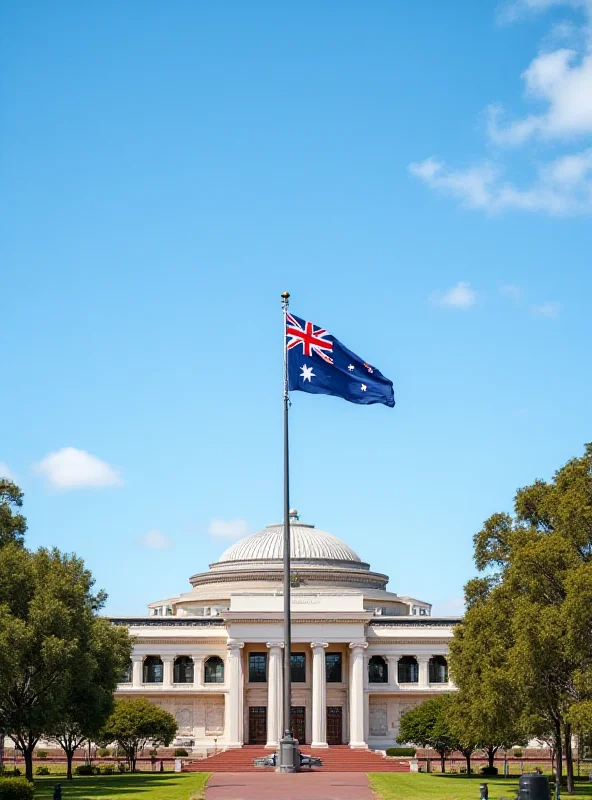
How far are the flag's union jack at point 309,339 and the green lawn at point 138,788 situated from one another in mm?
17898

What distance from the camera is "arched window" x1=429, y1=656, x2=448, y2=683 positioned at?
94.1m

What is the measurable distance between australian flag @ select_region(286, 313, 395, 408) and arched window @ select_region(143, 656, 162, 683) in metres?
54.4

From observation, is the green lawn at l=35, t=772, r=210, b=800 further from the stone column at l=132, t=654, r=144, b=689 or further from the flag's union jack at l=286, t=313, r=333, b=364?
the stone column at l=132, t=654, r=144, b=689

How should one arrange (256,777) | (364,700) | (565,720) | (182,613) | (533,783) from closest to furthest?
(533,783) → (565,720) → (256,777) → (364,700) → (182,613)

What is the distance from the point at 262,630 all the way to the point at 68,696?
3444 cm

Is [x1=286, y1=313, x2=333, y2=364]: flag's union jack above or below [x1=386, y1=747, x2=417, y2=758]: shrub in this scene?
above

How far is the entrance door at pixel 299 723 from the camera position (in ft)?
293

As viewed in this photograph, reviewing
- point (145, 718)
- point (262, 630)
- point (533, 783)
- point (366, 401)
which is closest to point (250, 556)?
point (262, 630)

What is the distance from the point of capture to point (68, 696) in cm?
5653

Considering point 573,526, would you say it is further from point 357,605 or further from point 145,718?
point 357,605

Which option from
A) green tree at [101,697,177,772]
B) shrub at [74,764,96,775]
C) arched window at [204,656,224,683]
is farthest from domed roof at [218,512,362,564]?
shrub at [74,764,96,775]

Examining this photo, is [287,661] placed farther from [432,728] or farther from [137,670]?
[137,670]

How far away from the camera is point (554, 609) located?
4400 cm

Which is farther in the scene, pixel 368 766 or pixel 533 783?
pixel 368 766
